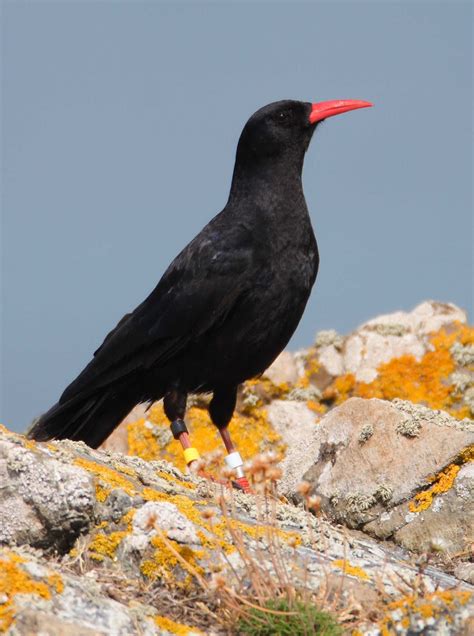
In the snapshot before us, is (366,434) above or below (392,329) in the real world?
below

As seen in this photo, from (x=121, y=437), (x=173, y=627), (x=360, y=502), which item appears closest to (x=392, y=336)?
(x=121, y=437)

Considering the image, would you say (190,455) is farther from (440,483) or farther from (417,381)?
(417,381)

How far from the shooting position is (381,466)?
20.3ft

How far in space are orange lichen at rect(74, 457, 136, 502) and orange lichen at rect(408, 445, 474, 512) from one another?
6.26ft

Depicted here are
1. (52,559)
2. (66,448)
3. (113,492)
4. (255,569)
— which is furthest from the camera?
(66,448)

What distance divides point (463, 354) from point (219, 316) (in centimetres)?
456

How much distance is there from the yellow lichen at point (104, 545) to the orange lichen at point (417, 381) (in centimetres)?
630

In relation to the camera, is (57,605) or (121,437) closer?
(57,605)

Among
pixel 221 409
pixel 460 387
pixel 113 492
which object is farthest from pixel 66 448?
pixel 460 387

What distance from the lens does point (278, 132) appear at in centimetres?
786

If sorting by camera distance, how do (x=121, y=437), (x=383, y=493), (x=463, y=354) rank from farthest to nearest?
1. (x=463, y=354)
2. (x=121, y=437)
3. (x=383, y=493)

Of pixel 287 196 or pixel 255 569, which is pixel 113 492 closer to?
pixel 255 569

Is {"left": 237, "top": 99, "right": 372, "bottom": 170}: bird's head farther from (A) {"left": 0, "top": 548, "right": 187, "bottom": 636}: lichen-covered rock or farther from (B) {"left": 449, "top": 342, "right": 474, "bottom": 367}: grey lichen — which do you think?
(A) {"left": 0, "top": 548, "right": 187, "bottom": 636}: lichen-covered rock

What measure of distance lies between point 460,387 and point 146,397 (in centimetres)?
416
